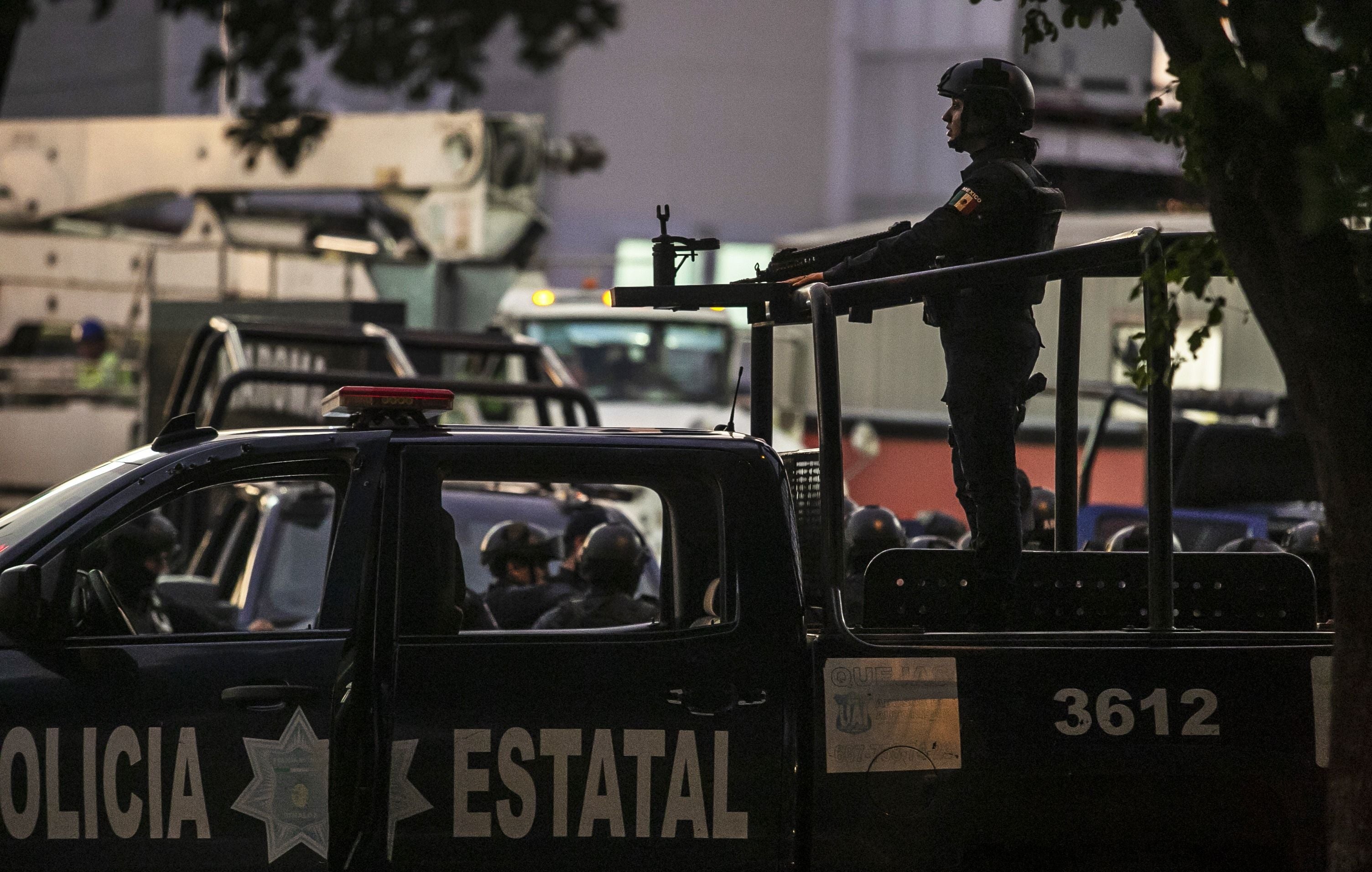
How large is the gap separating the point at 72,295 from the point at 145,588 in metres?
10.6

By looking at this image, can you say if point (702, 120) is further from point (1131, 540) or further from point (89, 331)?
point (1131, 540)

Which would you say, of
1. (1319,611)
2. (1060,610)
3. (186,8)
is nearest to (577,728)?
(1060,610)

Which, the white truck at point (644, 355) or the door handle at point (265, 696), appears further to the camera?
the white truck at point (644, 355)

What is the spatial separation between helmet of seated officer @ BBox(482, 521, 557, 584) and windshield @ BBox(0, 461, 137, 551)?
238cm

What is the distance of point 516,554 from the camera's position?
264 inches

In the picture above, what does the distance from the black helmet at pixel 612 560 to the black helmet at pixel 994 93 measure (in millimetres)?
1927

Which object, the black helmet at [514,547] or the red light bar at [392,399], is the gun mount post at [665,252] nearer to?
the red light bar at [392,399]

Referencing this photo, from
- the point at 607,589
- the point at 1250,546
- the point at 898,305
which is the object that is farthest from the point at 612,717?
the point at 1250,546

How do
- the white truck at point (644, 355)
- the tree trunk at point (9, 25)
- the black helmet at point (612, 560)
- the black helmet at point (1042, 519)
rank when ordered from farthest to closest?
1. the white truck at point (644, 355)
2. the tree trunk at point (9, 25)
3. the black helmet at point (612, 560)
4. the black helmet at point (1042, 519)

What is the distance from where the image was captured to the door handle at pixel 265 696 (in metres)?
3.94

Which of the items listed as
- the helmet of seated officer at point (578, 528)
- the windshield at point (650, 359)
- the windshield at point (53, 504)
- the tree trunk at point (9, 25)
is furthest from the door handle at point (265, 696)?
the windshield at point (650, 359)

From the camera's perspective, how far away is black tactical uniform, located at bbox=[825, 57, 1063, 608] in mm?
4449

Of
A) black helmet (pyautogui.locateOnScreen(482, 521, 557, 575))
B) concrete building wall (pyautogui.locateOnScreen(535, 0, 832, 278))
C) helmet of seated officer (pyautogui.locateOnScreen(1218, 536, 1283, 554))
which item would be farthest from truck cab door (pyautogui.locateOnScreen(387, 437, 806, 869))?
concrete building wall (pyautogui.locateOnScreen(535, 0, 832, 278))

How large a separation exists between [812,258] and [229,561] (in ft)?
15.6
